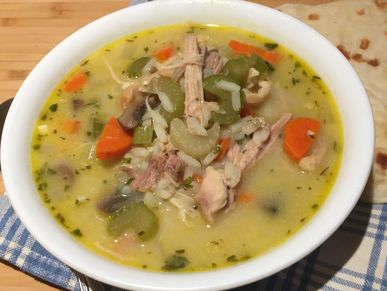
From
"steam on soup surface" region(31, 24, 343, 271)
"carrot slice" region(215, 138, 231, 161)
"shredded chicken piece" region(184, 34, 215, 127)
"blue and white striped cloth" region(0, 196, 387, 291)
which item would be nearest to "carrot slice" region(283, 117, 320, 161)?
"steam on soup surface" region(31, 24, 343, 271)

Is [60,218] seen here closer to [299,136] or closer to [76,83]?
[76,83]

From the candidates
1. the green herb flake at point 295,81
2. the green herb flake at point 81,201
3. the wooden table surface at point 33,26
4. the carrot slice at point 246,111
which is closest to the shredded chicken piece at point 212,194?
the carrot slice at point 246,111

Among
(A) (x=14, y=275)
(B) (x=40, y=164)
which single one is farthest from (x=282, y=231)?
(A) (x=14, y=275)

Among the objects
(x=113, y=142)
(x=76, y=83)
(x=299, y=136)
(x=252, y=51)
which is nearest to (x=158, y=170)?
(x=113, y=142)

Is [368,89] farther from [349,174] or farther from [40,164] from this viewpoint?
[40,164]

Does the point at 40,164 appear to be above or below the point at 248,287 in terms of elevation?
above

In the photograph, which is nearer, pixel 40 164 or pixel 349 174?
pixel 349 174
